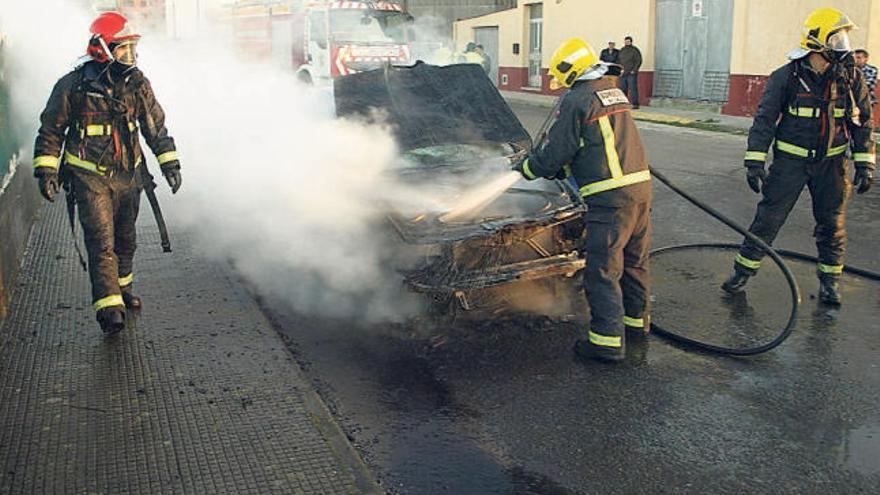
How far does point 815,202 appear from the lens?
5.70 m

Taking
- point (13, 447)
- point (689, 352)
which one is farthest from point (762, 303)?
point (13, 447)

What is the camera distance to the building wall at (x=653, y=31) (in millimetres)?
16438

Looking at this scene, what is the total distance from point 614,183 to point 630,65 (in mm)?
16997

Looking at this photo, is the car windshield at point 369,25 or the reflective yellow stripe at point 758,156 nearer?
the reflective yellow stripe at point 758,156

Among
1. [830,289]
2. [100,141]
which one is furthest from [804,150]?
[100,141]

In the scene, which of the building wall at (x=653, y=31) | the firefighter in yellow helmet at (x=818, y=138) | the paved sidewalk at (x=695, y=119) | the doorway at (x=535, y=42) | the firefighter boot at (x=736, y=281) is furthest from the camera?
the doorway at (x=535, y=42)

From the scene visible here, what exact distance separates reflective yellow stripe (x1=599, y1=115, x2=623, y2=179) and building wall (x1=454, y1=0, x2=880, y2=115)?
42.1 ft

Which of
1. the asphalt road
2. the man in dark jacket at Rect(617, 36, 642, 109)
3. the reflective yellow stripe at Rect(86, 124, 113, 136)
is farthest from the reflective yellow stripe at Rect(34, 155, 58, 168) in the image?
the man in dark jacket at Rect(617, 36, 642, 109)

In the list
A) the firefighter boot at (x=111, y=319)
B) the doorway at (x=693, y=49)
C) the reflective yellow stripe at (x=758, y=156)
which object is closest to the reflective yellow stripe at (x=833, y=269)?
the reflective yellow stripe at (x=758, y=156)

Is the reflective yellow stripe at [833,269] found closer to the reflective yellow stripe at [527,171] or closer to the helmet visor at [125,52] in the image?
the reflective yellow stripe at [527,171]

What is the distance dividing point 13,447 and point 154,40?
53.2 ft

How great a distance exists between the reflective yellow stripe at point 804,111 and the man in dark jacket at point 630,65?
15.5m

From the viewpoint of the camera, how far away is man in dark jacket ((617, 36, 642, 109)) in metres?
20.7

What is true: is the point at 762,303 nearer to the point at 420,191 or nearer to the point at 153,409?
the point at 420,191
